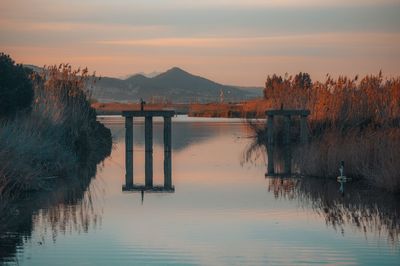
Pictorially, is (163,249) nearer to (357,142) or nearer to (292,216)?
(292,216)

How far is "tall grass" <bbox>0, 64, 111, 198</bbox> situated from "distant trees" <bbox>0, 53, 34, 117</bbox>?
1.31ft

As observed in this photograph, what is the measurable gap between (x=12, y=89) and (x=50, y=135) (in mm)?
1758

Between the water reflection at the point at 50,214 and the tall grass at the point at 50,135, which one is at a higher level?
the tall grass at the point at 50,135

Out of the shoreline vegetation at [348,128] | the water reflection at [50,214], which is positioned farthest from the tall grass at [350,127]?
the water reflection at [50,214]

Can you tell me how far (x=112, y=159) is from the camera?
32.8m

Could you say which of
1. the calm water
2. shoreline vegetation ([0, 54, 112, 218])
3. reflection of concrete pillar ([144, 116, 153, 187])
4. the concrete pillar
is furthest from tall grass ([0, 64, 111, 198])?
the concrete pillar

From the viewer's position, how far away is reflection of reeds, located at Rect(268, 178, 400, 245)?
1573 cm

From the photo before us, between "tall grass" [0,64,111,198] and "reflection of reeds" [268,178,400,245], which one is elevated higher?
"tall grass" [0,64,111,198]

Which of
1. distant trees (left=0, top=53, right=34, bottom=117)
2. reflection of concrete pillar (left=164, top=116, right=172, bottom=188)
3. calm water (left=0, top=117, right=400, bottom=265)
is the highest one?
distant trees (left=0, top=53, right=34, bottom=117)

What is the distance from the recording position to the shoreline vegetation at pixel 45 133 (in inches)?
781

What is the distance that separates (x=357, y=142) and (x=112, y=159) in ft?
36.1

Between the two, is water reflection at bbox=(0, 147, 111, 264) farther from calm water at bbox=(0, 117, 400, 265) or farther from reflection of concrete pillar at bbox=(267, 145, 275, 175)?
reflection of concrete pillar at bbox=(267, 145, 275, 175)

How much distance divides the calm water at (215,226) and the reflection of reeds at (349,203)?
0.8 inches

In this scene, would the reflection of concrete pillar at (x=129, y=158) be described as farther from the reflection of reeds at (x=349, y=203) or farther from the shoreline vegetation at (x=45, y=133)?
the reflection of reeds at (x=349, y=203)
